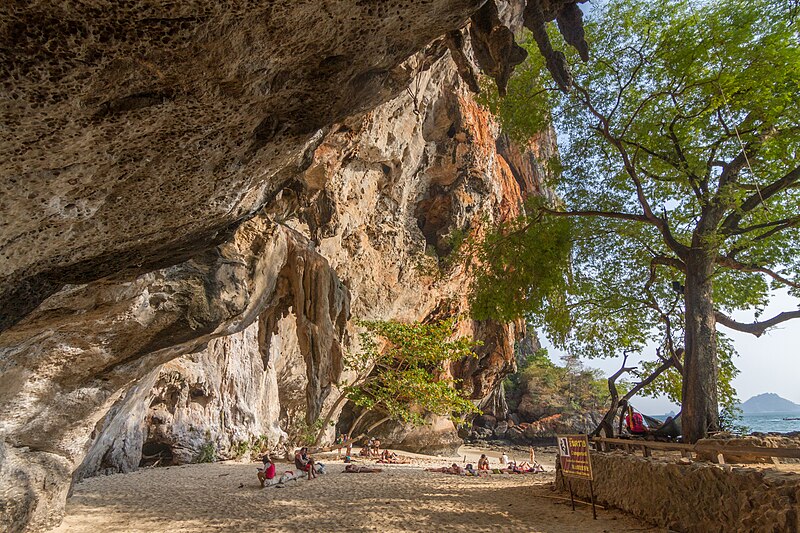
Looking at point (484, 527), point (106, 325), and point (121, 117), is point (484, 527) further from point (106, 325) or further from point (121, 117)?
point (121, 117)

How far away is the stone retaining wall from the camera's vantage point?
4709 millimetres

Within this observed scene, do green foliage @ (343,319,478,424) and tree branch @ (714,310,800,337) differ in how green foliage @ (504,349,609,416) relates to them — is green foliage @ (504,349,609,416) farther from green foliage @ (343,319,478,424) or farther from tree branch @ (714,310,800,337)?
tree branch @ (714,310,800,337)

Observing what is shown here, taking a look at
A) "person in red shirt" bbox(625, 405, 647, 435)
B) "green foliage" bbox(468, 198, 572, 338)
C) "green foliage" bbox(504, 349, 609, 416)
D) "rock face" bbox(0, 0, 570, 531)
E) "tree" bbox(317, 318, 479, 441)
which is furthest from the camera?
"green foliage" bbox(504, 349, 609, 416)

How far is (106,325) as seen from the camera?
6133 millimetres

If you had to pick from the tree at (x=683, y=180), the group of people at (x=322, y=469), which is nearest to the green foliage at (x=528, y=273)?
the tree at (x=683, y=180)

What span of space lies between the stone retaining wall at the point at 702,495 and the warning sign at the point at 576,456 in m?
0.89

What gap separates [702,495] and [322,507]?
6236 millimetres

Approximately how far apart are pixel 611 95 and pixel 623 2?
2429 mm

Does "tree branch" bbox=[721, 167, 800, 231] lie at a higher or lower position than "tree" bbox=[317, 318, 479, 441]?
higher

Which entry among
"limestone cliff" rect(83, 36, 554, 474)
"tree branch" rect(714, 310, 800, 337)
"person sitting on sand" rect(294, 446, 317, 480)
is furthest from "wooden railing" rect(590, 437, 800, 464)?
"person sitting on sand" rect(294, 446, 317, 480)

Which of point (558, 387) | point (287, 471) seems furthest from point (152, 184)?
point (558, 387)

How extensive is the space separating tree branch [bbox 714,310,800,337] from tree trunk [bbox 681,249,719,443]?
5.20 ft

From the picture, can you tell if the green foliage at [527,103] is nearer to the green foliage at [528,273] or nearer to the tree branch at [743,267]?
the green foliage at [528,273]

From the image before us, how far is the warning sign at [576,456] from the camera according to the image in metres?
7.19
